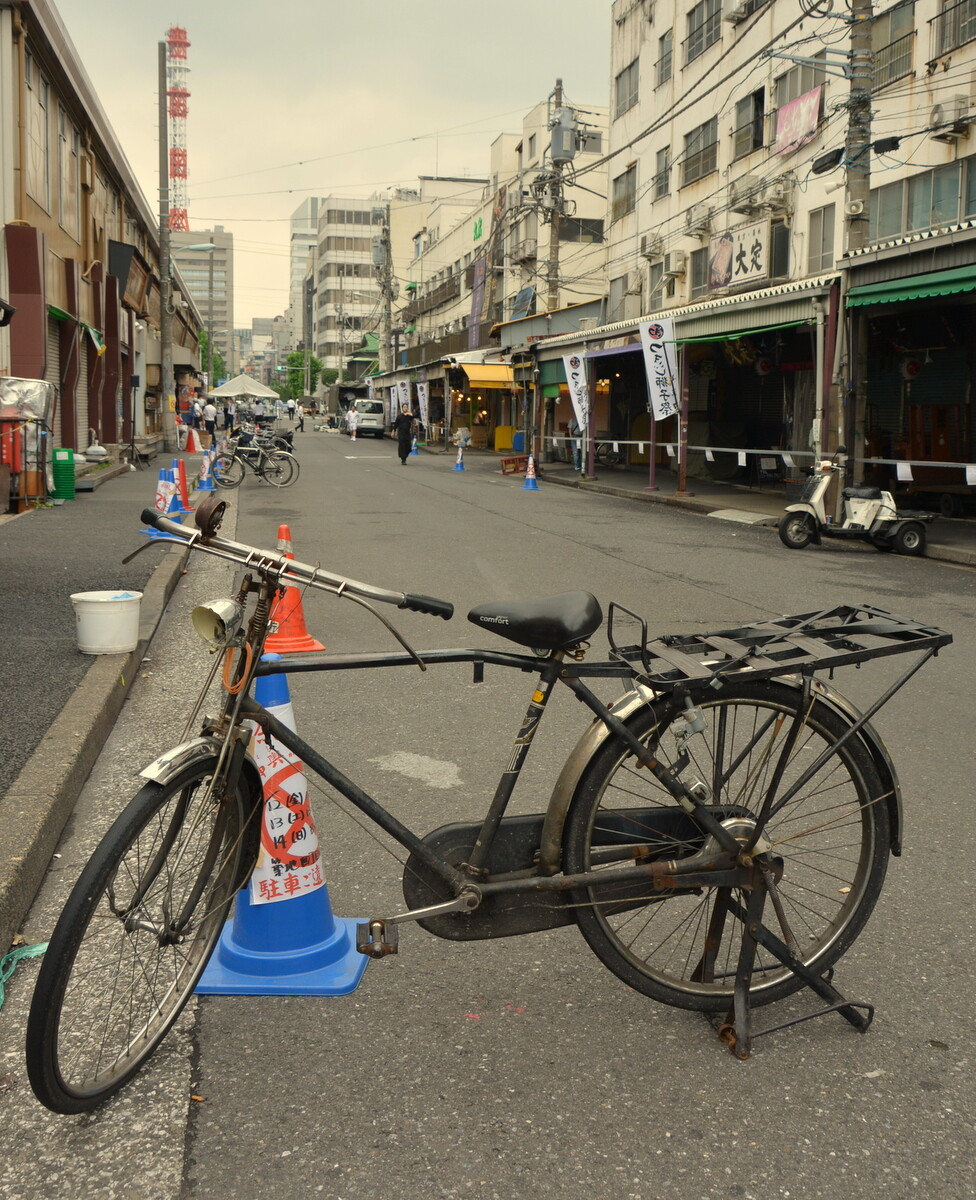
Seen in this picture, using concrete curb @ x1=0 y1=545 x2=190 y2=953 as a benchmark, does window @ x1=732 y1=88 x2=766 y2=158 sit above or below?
above

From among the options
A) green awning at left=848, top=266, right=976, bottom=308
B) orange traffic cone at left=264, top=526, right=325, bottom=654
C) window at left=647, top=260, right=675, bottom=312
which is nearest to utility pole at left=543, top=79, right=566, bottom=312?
window at left=647, top=260, right=675, bottom=312

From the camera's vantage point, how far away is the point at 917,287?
1478 centimetres

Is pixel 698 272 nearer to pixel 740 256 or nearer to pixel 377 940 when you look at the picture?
pixel 740 256

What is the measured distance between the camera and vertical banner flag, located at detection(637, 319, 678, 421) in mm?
21297

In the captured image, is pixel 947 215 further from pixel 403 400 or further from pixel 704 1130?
pixel 403 400

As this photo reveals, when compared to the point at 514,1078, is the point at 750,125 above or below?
above

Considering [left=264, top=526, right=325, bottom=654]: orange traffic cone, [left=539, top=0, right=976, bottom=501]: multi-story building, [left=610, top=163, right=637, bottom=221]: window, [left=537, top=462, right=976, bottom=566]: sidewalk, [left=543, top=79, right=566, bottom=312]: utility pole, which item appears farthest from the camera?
[left=543, top=79, right=566, bottom=312]: utility pole

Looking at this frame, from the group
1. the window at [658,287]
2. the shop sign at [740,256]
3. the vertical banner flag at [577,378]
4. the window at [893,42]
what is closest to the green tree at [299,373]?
the window at [658,287]

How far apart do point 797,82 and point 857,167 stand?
10694mm

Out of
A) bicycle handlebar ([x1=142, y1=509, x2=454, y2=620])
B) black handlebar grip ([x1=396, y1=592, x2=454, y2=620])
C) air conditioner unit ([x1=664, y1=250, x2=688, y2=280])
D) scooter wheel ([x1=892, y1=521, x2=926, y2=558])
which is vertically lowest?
scooter wheel ([x1=892, y1=521, x2=926, y2=558])

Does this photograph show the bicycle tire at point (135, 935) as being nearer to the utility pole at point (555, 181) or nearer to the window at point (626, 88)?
the utility pole at point (555, 181)

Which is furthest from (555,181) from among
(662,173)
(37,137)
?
(37,137)

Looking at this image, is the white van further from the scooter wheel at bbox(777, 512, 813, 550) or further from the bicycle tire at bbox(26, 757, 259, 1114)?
the bicycle tire at bbox(26, 757, 259, 1114)

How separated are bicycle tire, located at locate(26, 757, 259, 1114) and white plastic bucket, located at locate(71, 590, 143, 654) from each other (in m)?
4.20
